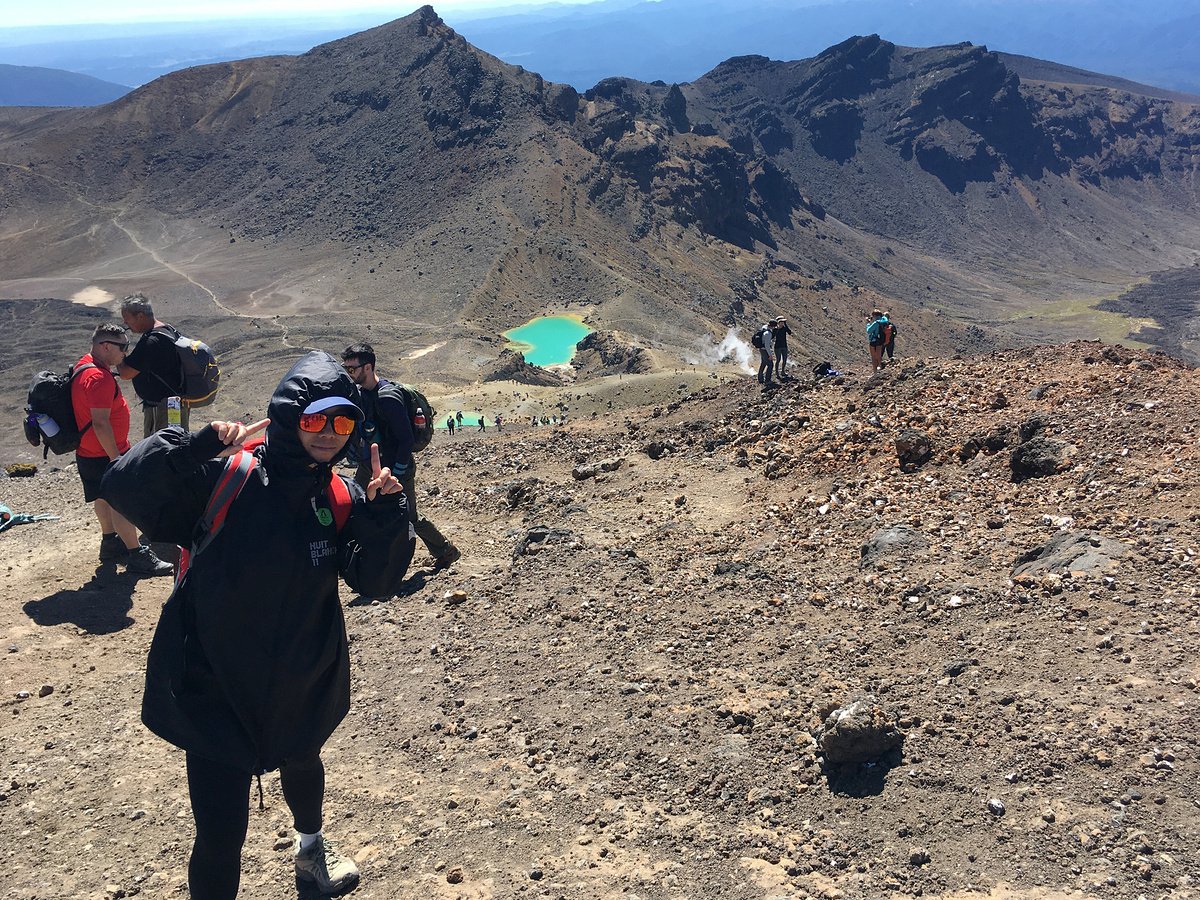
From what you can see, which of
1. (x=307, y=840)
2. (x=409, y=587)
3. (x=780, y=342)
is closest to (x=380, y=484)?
(x=307, y=840)

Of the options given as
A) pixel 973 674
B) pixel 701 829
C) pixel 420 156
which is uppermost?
pixel 420 156

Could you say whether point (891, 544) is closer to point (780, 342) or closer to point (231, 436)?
point (231, 436)

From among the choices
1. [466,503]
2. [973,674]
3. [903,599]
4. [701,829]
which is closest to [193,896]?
[701,829]

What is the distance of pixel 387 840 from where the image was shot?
403 centimetres

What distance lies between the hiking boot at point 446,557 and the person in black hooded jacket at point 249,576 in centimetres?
471

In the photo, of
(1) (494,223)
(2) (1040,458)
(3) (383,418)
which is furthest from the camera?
(1) (494,223)

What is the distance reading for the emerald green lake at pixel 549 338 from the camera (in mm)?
49469


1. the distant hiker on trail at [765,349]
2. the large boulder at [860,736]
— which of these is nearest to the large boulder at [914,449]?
the large boulder at [860,736]

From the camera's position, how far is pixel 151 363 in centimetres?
679

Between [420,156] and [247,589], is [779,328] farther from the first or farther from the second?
[420,156]

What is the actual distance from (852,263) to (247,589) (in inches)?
3903

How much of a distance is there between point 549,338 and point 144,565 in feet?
151

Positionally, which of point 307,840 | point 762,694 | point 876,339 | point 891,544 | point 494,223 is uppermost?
point 494,223

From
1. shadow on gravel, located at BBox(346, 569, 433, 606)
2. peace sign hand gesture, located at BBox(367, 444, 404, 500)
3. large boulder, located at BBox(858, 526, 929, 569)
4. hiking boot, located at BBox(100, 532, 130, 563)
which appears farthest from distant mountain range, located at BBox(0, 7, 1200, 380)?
peace sign hand gesture, located at BBox(367, 444, 404, 500)
